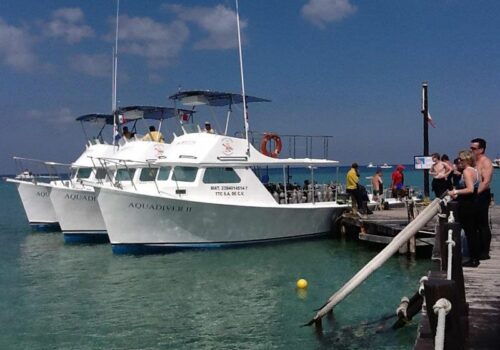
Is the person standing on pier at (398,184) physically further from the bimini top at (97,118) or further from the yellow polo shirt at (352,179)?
the bimini top at (97,118)

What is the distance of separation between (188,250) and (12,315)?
736cm

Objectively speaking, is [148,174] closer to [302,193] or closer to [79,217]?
[79,217]

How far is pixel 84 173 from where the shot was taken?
25.6 m

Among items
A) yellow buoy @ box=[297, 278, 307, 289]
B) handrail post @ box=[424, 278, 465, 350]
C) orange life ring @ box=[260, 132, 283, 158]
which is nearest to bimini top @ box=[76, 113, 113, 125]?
orange life ring @ box=[260, 132, 283, 158]

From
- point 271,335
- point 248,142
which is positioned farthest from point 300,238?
A: point 271,335

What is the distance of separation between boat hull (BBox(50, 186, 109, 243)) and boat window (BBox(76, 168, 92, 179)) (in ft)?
10.1

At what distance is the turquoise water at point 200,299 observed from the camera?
9.20 m

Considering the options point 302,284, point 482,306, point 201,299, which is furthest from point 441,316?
point 302,284

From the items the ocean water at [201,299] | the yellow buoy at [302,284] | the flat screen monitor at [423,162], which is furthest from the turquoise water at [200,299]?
the flat screen monitor at [423,162]

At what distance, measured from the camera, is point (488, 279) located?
24.7ft

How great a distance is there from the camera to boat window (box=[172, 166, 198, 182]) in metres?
18.5

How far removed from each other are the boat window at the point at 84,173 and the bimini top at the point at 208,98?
6.86m

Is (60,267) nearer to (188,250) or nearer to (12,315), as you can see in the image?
(188,250)

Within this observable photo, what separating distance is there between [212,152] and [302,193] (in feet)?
13.6
